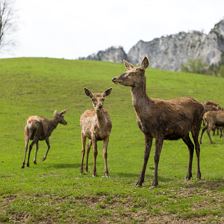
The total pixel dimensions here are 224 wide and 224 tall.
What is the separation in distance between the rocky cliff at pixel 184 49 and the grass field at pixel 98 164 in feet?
256

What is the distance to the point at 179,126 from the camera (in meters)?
15.5

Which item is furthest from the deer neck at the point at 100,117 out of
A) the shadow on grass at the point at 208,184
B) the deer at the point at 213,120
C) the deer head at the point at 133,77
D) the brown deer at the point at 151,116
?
the deer at the point at 213,120

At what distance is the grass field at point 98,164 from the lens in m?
13.0

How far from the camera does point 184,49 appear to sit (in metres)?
172

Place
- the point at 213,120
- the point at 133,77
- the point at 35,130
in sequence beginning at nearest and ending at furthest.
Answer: the point at 133,77 < the point at 35,130 < the point at 213,120

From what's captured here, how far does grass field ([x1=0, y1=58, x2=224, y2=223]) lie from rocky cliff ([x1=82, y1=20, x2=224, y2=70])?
78.0 m

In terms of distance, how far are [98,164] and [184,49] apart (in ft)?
496

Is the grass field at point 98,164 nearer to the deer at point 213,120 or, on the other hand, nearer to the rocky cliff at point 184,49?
the deer at point 213,120

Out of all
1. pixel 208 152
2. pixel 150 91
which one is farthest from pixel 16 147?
pixel 150 91

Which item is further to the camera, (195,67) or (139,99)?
(195,67)

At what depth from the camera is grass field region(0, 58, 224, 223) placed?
12977mm

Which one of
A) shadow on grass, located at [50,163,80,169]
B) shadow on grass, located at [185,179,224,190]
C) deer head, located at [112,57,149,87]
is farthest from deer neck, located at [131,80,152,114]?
shadow on grass, located at [50,163,80,169]

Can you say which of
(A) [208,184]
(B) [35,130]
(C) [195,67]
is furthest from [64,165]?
(C) [195,67]

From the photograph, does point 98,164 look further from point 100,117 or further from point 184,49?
point 184,49
